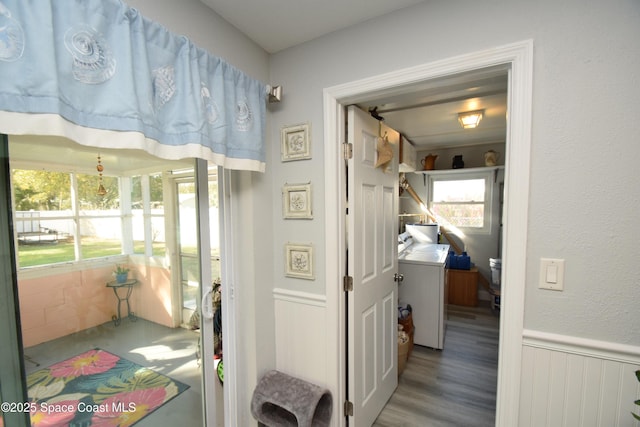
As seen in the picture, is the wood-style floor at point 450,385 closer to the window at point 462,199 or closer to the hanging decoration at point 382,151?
the window at point 462,199

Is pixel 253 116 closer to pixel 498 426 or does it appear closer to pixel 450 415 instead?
pixel 498 426

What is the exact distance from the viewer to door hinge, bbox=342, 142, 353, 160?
4.93ft

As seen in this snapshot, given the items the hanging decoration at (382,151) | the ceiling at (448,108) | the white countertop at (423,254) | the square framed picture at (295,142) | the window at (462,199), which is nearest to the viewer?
the ceiling at (448,108)

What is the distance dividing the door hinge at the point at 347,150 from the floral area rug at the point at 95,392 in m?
1.46

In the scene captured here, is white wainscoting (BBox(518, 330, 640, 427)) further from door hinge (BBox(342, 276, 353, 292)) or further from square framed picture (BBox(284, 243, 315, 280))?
square framed picture (BBox(284, 243, 315, 280))

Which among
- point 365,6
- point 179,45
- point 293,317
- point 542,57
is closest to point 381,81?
point 365,6

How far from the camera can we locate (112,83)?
0.83m

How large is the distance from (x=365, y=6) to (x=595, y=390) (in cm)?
186

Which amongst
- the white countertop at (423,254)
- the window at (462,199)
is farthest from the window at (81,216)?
the window at (462,199)

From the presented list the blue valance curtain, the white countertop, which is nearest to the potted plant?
the blue valance curtain

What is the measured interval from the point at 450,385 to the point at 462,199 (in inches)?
116

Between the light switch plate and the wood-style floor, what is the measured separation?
1405 millimetres

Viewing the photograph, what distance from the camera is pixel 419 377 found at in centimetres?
232

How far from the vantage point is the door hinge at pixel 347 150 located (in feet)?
4.93
